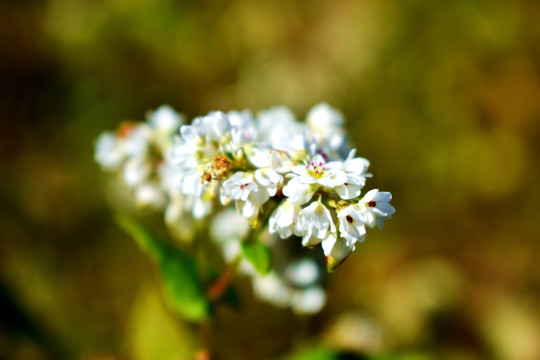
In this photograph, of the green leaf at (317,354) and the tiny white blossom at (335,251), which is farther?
the green leaf at (317,354)

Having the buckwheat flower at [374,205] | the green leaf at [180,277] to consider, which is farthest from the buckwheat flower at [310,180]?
the green leaf at [180,277]

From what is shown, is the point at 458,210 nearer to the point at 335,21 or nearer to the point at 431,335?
the point at 431,335

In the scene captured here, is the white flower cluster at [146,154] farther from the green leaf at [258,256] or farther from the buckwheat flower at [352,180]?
the buckwheat flower at [352,180]

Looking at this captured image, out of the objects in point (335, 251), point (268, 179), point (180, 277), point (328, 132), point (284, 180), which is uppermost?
point (328, 132)

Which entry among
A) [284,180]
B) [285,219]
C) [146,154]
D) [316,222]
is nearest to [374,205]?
[316,222]

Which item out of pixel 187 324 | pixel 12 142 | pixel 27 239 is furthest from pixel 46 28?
pixel 187 324

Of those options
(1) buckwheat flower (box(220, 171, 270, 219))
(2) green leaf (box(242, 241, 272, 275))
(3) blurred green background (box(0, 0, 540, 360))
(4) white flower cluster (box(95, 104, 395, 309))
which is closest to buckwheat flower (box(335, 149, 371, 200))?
(4) white flower cluster (box(95, 104, 395, 309))

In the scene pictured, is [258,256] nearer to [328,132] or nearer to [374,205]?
[374,205]
